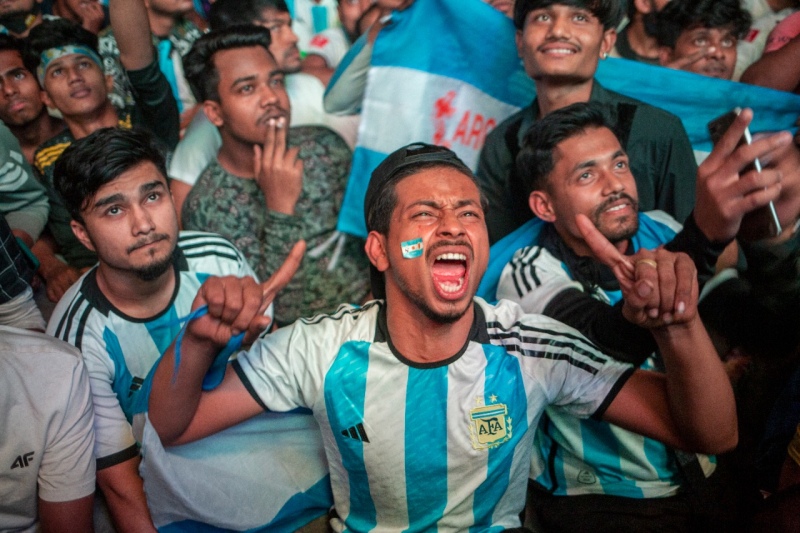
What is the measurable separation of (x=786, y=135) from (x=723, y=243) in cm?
32

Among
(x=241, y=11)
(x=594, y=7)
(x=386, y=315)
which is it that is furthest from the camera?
(x=241, y=11)

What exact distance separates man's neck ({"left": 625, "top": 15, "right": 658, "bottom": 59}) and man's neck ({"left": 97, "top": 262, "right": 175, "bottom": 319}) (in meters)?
2.74

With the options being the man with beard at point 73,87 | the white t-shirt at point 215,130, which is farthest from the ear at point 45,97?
the white t-shirt at point 215,130

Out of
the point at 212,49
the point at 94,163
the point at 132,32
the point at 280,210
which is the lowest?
the point at 280,210

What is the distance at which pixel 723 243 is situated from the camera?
1.82 m

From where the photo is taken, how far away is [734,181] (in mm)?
1685

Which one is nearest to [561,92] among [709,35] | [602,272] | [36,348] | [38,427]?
[602,272]

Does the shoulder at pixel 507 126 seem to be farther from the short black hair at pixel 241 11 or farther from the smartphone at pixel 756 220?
the short black hair at pixel 241 11

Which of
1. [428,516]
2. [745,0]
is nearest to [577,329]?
[428,516]

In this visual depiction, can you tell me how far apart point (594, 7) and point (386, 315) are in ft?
5.51

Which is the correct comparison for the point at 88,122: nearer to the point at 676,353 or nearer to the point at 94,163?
the point at 94,163

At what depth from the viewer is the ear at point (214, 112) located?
3.15 m

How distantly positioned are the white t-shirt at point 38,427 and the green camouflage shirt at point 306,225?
42.4 inches

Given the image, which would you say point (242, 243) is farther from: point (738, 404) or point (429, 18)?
point (738, 404)
